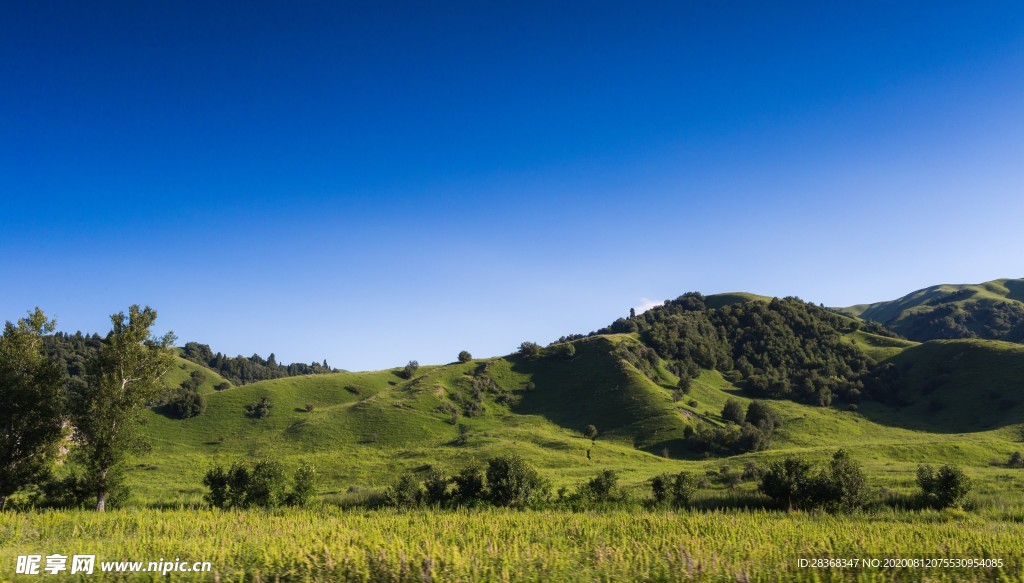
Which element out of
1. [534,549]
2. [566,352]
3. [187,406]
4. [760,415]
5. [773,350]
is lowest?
[760,415]

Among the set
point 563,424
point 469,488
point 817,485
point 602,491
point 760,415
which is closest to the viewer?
point 817,485

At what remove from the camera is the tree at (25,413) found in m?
37.4

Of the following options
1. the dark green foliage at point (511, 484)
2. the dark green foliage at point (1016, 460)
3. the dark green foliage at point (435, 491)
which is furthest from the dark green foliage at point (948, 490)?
the dark green foliage at point (1016, 460)

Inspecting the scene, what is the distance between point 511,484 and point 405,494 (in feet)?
28.3

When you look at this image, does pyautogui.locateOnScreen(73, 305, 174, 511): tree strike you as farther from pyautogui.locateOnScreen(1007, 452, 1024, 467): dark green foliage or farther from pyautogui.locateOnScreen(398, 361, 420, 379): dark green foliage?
pyautogui.locateOnScreen(398, 361, 420, 379): dark green foliage

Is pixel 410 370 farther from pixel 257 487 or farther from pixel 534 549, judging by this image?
pixel 534 549

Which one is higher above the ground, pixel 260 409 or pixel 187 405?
pixel 187 405

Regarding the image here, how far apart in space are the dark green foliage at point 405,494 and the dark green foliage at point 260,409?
91.1 m

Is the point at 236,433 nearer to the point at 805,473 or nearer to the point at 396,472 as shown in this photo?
the point at 396,472

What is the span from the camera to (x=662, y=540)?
18.2m

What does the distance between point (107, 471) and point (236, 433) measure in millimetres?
76932

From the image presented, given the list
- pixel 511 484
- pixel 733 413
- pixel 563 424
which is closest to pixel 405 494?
pixel 511 484

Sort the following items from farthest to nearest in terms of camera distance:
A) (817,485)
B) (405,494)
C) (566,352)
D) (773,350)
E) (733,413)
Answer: (773,350), (566,352), (733,413), (405,494), (817,485)

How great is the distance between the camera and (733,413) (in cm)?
11662
